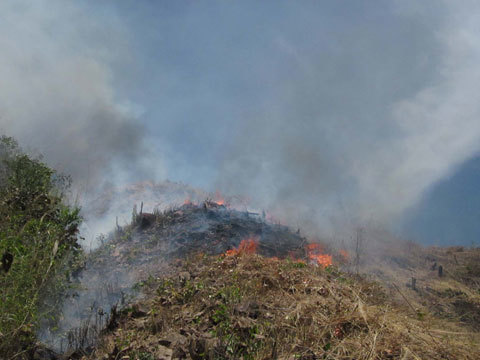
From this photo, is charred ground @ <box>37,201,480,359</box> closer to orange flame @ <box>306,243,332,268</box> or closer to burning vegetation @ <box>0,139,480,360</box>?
burning vegetation @ <box>0,139,480,360</box>

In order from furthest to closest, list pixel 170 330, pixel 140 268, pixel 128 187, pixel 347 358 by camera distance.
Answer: pixel 128 187 < pixel 140 268 < pixel 170 330 < pixel 347 358

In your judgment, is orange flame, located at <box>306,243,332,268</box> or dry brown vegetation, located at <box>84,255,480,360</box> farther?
orange flame, located at <box>306,243,332,268</box>

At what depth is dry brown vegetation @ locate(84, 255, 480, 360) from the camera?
3945mm

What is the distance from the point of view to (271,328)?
169 inches

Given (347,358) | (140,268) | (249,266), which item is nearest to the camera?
(347,358)

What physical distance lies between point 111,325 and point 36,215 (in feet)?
9.30

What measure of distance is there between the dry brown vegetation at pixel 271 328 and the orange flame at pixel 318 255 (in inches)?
289

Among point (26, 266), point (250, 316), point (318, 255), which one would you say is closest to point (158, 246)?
point (318, 255)

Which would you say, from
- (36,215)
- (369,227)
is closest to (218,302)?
(36,215)

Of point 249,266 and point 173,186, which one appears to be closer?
point 249,266

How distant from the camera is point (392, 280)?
1404 centimetres

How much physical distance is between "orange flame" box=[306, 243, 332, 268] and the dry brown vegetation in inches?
289

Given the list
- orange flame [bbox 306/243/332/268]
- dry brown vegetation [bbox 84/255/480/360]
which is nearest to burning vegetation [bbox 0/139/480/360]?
dry brown vegetation [bbox 84/255/480/360]

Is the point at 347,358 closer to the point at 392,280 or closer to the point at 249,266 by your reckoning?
the point at 249,266
